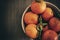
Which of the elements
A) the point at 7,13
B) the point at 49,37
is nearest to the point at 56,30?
the point at 49,37

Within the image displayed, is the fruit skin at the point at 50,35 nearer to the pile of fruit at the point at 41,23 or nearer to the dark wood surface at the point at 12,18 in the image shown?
the pile of fruit at the point at 41,23

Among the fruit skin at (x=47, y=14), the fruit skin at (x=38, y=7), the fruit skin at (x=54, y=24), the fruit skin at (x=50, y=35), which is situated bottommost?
the fruit skin at (x=50, y=35)

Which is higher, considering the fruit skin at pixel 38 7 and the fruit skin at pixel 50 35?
the fruit skin at pixel 38 7

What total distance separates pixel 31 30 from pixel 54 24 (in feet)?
0.38

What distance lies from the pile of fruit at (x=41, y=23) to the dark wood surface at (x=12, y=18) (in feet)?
0.15

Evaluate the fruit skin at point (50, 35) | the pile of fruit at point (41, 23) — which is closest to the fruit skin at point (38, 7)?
Answer: the pile of fruit at point (41, 23)

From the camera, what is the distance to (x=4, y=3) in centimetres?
103

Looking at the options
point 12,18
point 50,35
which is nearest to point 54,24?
point 50,35

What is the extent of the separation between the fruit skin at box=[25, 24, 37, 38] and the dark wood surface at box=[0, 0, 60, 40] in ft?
0.13

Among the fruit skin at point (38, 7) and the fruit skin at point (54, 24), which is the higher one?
the fruit skin at point (38, 7)

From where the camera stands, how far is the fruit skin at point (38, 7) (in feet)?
3.20

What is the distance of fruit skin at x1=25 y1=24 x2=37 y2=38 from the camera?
38.4 inches

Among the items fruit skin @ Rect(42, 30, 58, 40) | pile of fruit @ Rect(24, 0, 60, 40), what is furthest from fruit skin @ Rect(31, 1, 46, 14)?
fruit skin @ Rect(42, 30, 58, 40)

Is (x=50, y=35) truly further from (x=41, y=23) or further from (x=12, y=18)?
(x=12, y=18)
